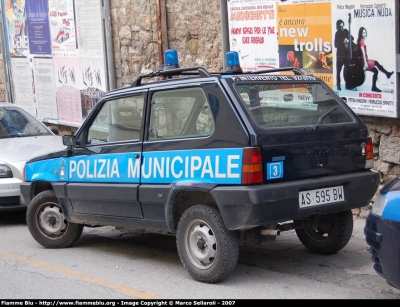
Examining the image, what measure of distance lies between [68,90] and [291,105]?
901cm

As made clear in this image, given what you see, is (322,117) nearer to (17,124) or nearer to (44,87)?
(17,124)

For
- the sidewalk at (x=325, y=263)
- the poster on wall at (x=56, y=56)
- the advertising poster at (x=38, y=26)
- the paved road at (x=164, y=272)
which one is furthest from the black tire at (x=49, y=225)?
the advertising poster at (x=38, y=26)

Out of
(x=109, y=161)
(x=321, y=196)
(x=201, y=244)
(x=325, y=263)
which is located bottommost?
(x=325, y=263)

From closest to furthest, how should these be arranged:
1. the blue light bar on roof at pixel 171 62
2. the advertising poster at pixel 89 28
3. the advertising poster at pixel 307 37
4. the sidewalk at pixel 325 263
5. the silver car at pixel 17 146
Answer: the sidewalk at pixel 325 263 < the blue light bar on roof at pixel 171 62 < the advertising poster at pixel 307 37 < the silver car at pixel 17 146 < the advertising poster at pixel 89 28

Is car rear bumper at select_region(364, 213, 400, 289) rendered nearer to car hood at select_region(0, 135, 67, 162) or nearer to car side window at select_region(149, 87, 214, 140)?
car side window at select_region(149, 87, 214, 140)

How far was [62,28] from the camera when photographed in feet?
46.3

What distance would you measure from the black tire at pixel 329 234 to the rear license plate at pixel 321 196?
1.86ft

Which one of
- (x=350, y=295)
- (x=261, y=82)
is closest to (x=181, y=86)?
(x=261, y=82)

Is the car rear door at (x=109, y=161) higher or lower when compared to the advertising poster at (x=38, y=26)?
lower

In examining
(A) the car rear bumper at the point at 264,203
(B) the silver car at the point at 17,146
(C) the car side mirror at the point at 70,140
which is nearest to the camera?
(A) the car rear bumper at the point at 264,203

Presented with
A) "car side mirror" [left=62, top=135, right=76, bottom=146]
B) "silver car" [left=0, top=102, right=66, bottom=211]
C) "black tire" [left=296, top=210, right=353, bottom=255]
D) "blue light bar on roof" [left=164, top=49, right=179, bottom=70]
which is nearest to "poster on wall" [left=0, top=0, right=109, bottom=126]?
"silver car" [left=0, top=102, right=66, bottom=211]

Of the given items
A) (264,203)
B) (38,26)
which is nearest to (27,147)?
(264,203)

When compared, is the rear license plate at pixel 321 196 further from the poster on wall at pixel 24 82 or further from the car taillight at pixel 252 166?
the poster on wall at pixel 24 82

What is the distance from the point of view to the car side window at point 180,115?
5.95 metres
